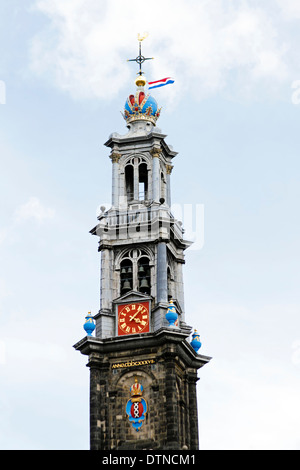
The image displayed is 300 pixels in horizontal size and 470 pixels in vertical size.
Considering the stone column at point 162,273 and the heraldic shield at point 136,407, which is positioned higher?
the stone column at point 162,273

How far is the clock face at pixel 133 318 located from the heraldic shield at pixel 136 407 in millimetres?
4476

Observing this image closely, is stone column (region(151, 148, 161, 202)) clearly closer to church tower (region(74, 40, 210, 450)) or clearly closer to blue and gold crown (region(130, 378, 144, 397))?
church tower (region(74, 40, 210, 450))

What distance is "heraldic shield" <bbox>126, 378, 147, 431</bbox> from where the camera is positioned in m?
77.9

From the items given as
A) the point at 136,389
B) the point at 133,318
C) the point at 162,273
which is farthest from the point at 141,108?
the point at 136,389

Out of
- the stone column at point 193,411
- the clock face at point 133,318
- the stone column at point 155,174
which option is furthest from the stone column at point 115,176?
the stone column at point 193,411

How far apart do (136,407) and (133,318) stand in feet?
25.1

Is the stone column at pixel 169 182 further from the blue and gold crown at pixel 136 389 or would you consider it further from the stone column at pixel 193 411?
the blue and gold crown at pixel 136 389

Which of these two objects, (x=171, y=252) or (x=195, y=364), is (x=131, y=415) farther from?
(x=171, y=252)

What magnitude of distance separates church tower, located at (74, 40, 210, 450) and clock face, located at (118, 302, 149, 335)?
8cm

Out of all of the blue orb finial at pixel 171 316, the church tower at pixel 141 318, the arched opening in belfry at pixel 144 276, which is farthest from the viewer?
the arched opening in belfry at pixel 144 276

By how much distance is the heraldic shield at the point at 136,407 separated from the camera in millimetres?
77938

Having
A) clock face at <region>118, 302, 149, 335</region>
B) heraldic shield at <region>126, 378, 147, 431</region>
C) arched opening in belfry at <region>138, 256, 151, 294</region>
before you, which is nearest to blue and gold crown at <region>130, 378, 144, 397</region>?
heraldic shield at <region>126, 378, 147, 431</region>

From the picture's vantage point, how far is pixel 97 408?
7825 centimetres

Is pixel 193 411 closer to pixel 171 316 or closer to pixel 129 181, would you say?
pixel 171 316
